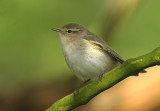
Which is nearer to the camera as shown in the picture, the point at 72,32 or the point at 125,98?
the point at 72,32

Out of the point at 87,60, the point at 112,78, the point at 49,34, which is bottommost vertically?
the point at 49,34

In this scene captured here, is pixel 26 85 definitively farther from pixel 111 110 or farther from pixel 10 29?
pixel 111 110

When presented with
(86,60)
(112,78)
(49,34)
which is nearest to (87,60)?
(86,60)

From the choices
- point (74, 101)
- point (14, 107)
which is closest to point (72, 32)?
point (74, 101)

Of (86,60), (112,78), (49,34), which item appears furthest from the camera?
(49,34)

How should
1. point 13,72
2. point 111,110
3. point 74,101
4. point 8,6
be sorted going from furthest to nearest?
1. point 13,72
2. point 8,6
3. point 111,110
4. point 74,101

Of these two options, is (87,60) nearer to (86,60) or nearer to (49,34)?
(86,60)

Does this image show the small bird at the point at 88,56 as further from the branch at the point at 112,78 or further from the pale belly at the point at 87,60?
the branch at the point at 112,78
